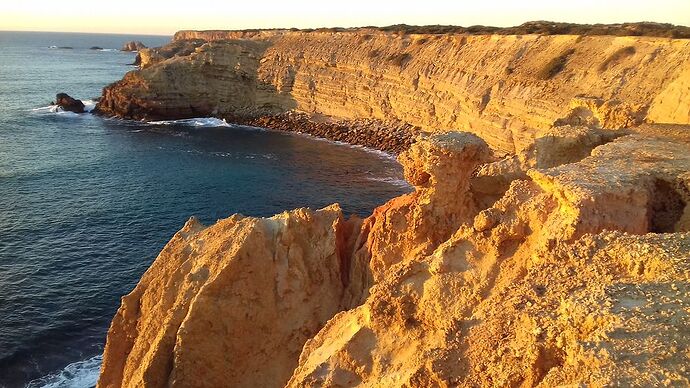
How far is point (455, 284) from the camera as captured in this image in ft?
35.1

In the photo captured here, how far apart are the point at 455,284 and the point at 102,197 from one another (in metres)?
39.6

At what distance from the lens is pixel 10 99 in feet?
289

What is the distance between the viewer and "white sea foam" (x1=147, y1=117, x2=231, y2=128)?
77.8m

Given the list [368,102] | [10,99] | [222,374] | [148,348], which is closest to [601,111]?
[222,374]

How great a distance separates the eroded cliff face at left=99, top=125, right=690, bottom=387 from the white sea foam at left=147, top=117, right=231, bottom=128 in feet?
213

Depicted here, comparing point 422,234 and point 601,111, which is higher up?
point 601,111

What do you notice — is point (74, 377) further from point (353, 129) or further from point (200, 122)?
point (200, 122)

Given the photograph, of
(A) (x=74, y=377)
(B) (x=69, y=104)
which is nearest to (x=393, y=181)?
(A) (x=74, y=377)

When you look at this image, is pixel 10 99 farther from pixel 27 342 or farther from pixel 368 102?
pixel 27 342

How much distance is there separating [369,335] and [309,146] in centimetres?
5602

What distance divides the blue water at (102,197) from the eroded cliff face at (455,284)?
11.8 meters

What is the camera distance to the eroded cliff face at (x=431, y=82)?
4134 centimetres

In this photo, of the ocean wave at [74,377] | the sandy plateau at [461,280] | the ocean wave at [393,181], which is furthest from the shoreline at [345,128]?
the sandy plateau at [461,280]

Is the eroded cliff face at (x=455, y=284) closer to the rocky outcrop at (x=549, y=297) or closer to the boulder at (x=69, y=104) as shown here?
the rocky outcrop at (x=549, y=297)
